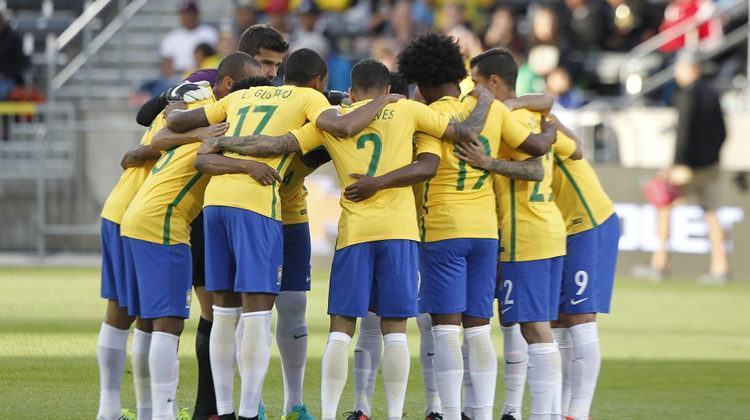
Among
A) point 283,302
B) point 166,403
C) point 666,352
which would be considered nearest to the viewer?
point 166,403

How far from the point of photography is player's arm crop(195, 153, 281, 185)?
8.22 m

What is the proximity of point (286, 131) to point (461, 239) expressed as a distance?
1194 mm

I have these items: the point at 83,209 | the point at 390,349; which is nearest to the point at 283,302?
the point at 390,349

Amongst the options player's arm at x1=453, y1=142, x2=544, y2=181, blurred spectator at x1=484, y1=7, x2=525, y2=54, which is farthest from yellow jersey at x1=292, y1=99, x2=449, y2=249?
blurred spectator at x1=484, y1=7, x2=525, y2=54

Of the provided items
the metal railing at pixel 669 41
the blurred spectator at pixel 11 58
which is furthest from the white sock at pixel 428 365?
the blurred spectator at pixel 11 58

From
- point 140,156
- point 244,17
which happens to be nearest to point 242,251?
point 140,156

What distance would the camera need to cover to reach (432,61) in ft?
27.8

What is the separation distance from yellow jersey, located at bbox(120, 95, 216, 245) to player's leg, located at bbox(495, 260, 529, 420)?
1888 millimetres

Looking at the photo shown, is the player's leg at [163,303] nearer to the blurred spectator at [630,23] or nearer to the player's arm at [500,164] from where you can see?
the player's arm at [500,164]

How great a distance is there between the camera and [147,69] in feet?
77.2

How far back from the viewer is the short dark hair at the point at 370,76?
8.36 m

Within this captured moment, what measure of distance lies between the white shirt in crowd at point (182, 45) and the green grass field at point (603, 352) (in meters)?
4.56

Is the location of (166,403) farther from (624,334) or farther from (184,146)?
(624,334)

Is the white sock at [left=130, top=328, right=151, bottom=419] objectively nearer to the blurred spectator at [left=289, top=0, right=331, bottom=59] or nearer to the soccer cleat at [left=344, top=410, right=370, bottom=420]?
the soccer cleat at [left=344, top=410, right=370, bottom=420]
